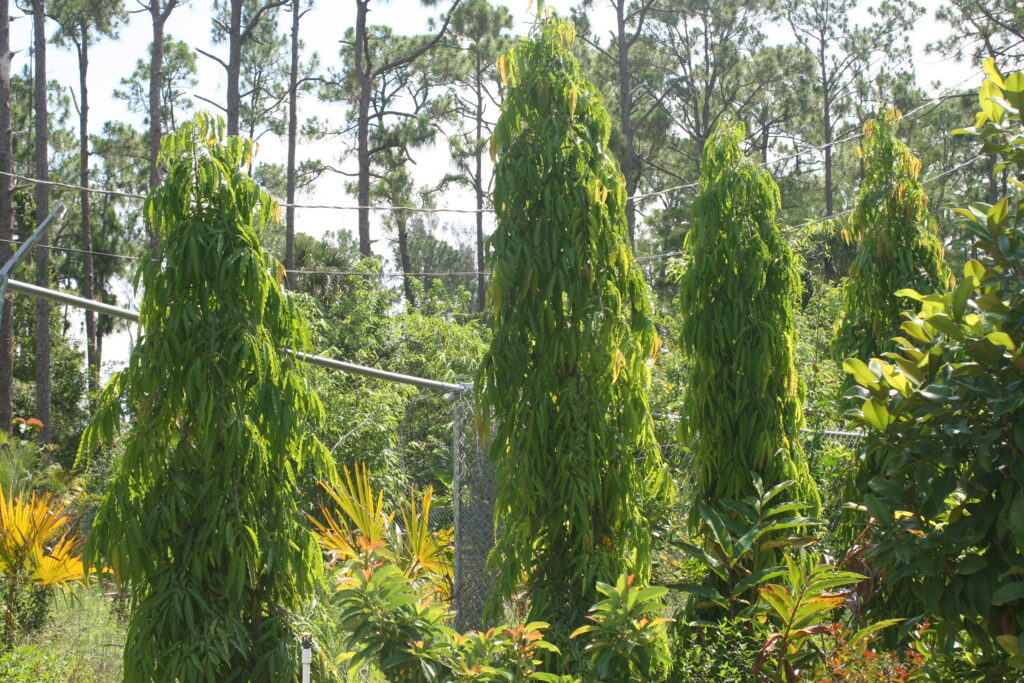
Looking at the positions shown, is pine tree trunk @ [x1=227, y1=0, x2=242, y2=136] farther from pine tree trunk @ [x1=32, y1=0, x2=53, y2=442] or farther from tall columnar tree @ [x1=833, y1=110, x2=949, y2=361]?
tall columnar tree @ [x1=833, y1=110, x2=949, y2=361]

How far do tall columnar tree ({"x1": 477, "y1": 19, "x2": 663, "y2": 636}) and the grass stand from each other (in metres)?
1.87

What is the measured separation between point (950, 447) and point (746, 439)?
2099mm

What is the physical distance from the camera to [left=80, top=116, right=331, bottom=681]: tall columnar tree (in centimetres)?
305

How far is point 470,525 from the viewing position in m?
5.05

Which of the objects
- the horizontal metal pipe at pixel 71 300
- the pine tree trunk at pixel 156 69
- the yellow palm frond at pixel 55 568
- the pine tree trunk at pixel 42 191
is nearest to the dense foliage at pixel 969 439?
the horizontal metal pipe at pixel 71 300

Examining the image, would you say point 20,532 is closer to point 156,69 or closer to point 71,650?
point 71,650

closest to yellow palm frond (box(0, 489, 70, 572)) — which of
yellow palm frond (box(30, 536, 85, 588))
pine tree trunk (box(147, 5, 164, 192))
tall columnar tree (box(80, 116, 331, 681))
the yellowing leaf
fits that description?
yellow palm frond (box(30, 536, 85, 588))

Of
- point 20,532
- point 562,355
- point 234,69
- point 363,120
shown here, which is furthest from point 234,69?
point 562,355

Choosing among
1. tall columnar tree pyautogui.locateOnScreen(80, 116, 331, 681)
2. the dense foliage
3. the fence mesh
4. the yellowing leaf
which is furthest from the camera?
the fence mesh

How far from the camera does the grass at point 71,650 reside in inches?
178

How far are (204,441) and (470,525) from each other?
224cm

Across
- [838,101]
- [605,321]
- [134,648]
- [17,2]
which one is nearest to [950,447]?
[605,321]

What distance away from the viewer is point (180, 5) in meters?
15.5

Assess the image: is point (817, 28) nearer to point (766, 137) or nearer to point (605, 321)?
point (766, 137)
